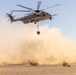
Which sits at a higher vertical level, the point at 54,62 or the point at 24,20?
the point at 24,20

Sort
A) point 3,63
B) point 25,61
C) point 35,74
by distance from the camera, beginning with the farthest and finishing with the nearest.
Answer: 1. point 25,61
2. point 3,63
3. point 35,74

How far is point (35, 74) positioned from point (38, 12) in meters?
17.1

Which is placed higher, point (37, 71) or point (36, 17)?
point (36, 17)

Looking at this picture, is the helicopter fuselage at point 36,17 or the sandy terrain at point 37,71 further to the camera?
the helicopter fuselage at point 36,17

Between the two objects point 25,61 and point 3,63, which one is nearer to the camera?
point 3,63

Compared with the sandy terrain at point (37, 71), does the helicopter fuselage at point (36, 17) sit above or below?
above

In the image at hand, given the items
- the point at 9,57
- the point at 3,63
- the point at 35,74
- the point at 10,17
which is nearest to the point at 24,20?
the point at 10,17

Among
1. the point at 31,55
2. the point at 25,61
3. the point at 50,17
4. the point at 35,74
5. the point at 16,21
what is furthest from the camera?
the point at 31,55

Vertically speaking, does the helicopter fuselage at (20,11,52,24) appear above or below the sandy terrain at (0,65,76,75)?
above

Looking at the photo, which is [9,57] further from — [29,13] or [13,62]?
[29,13]

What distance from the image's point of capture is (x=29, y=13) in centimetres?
7469

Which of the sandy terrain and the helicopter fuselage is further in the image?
the helicopter fuselage

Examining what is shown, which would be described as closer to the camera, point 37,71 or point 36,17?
point 37,71

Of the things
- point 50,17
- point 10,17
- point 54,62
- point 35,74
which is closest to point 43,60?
point 54,62
